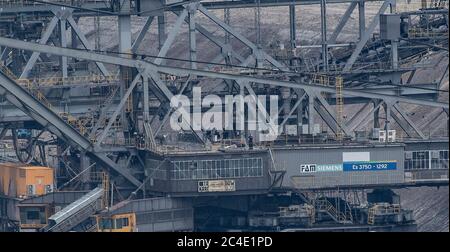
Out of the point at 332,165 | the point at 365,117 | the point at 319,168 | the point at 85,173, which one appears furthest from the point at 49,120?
the point at 365,117

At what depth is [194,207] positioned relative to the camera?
9169cm

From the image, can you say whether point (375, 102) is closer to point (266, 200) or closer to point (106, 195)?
point (266, 200)

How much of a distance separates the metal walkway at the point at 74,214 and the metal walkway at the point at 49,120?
298 cm

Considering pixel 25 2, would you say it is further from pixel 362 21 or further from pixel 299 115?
pixel 362 21

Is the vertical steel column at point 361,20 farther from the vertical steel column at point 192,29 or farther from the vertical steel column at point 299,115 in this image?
the vertical steel column at point 192,29

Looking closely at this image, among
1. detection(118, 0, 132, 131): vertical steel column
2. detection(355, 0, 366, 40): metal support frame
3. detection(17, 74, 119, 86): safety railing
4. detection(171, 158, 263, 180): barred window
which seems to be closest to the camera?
detection(171, 158, 263, 180): barred window

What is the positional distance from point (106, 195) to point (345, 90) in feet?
40.4

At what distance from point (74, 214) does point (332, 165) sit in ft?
39.8

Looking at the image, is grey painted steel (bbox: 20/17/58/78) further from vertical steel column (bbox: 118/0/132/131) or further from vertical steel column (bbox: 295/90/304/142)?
vertical steel column (bbox: 295/90/304/142)

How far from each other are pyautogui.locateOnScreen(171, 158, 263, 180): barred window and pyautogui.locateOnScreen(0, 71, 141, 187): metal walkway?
3.48m

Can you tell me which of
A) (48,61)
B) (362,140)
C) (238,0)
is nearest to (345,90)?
(362,140)

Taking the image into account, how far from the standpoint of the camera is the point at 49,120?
91188mm

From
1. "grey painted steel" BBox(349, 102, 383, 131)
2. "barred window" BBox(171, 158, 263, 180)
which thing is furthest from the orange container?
"grey painted steel" BBox(349, 102, 383, 131)

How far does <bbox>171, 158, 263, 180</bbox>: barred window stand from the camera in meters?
89.8
